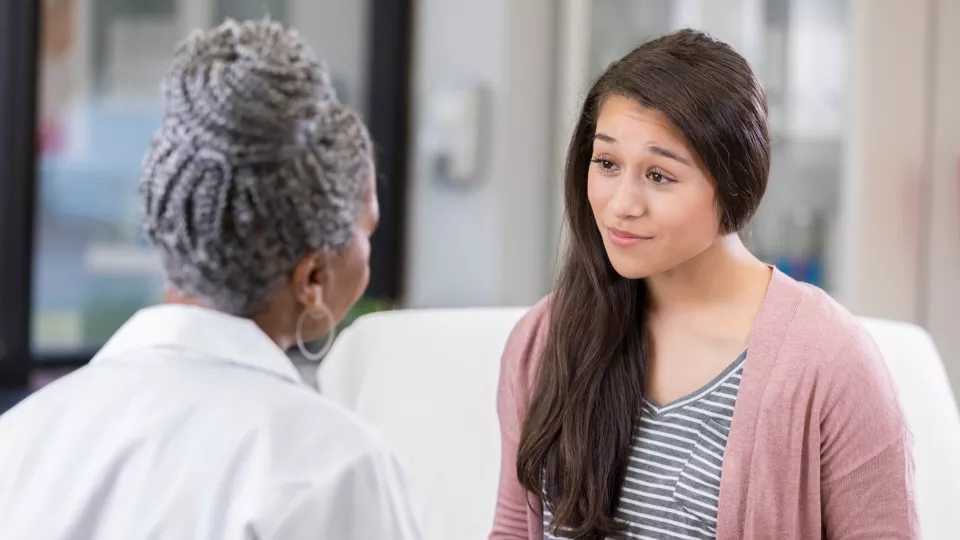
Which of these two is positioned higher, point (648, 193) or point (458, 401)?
point (648, 193)

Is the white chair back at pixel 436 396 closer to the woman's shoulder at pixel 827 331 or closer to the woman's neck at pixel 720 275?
the woman's neck at pixel 720 275

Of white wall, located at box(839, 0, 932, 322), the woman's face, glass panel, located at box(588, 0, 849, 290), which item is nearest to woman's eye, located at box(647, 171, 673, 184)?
the woman's face

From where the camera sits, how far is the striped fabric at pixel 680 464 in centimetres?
110

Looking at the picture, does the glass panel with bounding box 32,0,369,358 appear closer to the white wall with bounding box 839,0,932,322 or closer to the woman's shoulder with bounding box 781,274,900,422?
the white wall with bounding box 839,0,932,322

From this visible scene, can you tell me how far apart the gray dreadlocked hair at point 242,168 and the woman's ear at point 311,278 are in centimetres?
1

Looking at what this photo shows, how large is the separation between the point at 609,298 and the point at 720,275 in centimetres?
13

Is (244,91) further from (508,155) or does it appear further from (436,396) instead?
(508,155)

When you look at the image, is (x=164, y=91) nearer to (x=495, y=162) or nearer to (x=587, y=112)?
(x=587, y=112)

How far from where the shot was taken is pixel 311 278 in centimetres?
101

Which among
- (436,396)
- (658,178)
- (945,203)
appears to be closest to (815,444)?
(658,178)

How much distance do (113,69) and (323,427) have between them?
2.52 metres

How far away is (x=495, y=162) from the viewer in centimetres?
274

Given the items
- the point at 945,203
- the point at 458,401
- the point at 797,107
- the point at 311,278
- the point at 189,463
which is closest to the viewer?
the point at 189,463

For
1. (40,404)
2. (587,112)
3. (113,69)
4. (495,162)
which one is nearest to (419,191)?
(495,162)
